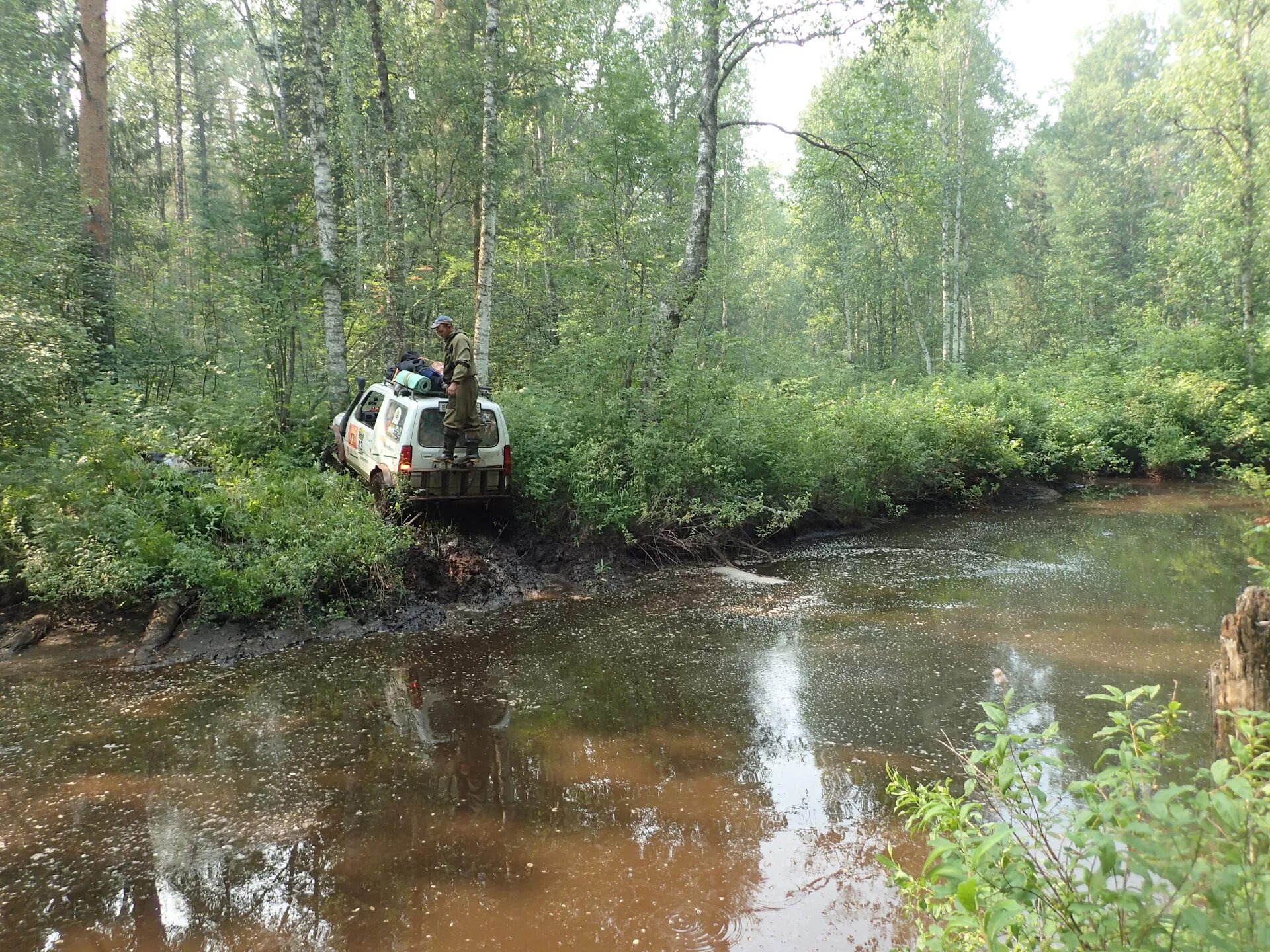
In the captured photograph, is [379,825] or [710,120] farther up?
[710,120]

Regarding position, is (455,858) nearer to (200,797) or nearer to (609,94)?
(200,797)

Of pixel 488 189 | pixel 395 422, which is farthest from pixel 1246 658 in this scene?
pixel 488 189

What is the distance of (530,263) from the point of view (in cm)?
1894

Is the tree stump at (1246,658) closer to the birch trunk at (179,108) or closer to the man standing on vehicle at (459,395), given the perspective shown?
the man standing on vehicle at (459,395)

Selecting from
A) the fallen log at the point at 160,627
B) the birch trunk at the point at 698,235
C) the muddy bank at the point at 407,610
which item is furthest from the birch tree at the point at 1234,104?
the fallen log at the point at 160,627

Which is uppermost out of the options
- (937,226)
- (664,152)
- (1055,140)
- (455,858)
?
(1055,140)

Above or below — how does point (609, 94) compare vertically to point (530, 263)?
above

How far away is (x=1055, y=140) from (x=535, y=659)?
45653mm

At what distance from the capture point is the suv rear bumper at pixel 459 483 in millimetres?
9195

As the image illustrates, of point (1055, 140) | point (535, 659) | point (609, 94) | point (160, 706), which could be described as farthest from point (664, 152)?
point (1055, 140)

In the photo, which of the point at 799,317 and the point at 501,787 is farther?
the point at 799,317

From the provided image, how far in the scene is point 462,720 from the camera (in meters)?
5.84

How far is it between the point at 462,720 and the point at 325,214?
9.44 metres

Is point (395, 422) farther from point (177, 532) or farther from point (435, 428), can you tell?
point (177, 532)
